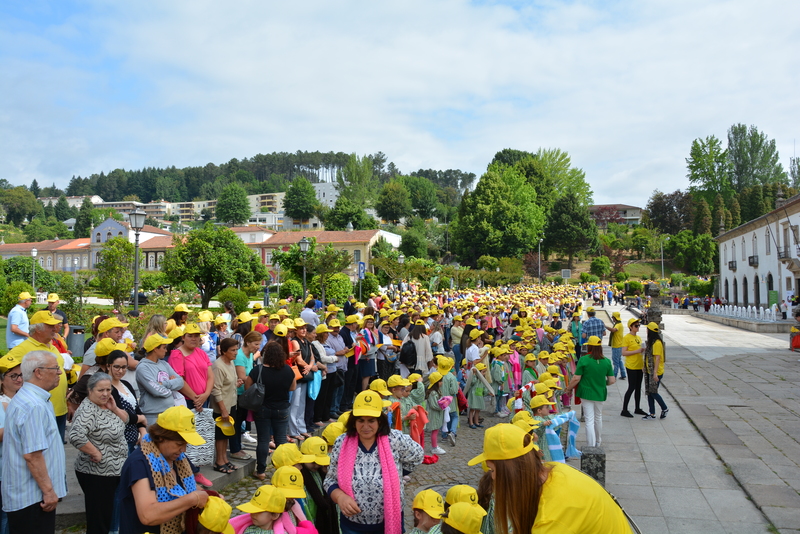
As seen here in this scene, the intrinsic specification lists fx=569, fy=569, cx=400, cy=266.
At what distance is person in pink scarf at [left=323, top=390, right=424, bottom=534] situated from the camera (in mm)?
3666

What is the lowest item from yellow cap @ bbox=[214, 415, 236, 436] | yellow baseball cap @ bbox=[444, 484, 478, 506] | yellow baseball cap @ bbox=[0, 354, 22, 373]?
yellow cap @ bbox=[214, 415, 236, 436]

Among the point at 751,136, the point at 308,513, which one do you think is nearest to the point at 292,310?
the point at 308,513

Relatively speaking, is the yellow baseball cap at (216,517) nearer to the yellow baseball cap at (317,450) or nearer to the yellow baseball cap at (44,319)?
the yellow baseball cap at (317,450)

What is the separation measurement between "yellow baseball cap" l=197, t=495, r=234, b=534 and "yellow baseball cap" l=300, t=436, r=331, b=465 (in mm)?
915

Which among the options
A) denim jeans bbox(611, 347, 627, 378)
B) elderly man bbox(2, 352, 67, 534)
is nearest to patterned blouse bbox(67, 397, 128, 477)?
elderly man bbox(2, 352, 67, 534)

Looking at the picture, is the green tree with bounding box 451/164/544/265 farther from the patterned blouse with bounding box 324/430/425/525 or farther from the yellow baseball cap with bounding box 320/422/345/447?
the patterned blouse with bounding box 324/430/425/525

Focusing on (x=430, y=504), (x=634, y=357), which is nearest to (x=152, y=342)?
(x=430, y=504)

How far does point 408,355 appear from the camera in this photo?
33.9ft

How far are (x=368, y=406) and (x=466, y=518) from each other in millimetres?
1080

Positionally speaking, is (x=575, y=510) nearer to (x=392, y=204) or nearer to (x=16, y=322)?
(x=16, y=322)

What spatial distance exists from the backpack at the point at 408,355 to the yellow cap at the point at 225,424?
4.36 metres

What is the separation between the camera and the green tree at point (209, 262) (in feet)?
102

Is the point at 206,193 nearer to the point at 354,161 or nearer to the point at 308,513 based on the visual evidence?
the point at 354,161

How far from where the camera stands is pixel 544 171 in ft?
274
